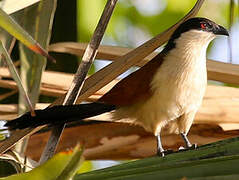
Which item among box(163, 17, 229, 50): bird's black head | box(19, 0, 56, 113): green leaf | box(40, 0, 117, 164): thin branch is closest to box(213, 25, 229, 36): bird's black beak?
box(163, 17, 229, 50): bird's black head

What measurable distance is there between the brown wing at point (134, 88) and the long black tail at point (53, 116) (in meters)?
0.14

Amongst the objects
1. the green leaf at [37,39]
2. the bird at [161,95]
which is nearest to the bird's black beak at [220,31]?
the bird at [161,95]

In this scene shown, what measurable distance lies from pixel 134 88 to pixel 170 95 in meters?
0.10

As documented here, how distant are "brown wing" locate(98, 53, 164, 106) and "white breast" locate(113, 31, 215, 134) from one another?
2cm

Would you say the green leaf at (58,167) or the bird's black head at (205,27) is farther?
the bird's black head at (205,27)

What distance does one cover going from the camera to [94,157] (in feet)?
4.85

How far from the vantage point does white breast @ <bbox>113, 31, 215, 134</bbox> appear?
1.46 meters

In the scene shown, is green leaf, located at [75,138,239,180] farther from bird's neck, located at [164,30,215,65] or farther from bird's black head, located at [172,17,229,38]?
bird's black head, located at [172,17,229,38]

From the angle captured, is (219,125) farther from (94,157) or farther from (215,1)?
(215,1)

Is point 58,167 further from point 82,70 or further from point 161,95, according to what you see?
point 161,95

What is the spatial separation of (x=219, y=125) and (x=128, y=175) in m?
0.68

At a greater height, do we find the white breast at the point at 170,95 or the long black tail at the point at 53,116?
the long black tail at the point at 53,116

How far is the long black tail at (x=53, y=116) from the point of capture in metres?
1.07

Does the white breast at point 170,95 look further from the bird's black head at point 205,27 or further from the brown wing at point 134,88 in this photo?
the bird's black head at point 205,27
